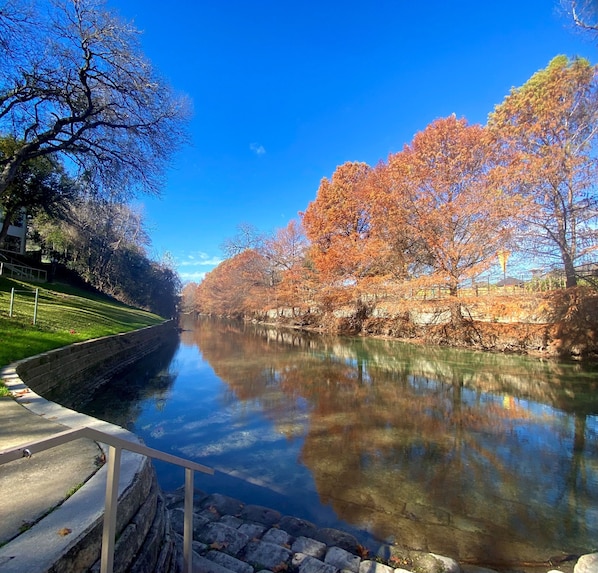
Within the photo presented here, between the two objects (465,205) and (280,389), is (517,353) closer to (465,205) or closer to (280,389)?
(465,205)

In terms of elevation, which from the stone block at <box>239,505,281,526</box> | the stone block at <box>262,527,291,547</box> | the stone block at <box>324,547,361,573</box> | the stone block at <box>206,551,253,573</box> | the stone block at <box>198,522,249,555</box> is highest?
the stone block at <box>206,551,253,573</box>

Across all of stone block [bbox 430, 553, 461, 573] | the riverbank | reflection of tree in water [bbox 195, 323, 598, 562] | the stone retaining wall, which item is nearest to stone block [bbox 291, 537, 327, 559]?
reflection of tree in water [bbox 195, 323, 598, 562]

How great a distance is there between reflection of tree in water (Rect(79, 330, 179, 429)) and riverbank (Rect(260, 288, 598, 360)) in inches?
625

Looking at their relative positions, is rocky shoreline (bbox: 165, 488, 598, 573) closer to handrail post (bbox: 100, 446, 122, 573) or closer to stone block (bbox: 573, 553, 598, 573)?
stone block (bbox: 573, 553, 598, 573)

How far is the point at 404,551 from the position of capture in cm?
367

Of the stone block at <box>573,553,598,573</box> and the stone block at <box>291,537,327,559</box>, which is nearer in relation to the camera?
the stone block at <box>573,553,598,573</box>

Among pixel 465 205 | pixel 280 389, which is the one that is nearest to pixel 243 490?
pixel 280 389

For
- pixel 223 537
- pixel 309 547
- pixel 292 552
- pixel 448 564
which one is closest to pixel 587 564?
pixel 448 564

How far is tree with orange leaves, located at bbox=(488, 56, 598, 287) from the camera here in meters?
14.9

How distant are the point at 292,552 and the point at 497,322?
761 inches

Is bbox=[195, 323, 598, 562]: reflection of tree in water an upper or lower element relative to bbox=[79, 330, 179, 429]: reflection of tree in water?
upper

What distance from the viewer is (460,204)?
19.6m

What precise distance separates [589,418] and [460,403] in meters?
2.85

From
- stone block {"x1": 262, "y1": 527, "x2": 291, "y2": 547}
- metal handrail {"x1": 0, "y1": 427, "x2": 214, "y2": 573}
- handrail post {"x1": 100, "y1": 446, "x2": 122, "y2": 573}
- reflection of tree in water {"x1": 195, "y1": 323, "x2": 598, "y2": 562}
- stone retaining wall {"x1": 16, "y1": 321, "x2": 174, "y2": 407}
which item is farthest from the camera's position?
stone retaining wall {"x1": 16, "y1": 321, "x2": 174, "y2": 407}
